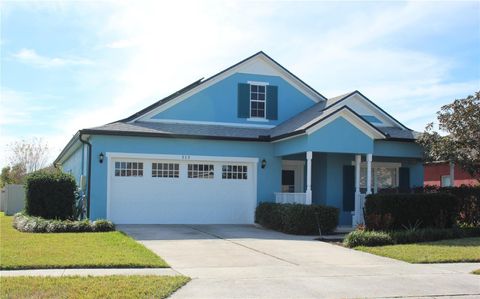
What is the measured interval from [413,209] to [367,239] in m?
2.88

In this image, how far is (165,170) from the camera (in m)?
19.7

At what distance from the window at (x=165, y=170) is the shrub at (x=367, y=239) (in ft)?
24.7

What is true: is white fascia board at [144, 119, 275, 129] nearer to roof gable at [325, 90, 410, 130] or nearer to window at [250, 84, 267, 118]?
window at [250, 84, 267, 118]

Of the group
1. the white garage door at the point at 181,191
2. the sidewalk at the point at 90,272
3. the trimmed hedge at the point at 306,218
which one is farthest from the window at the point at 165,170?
the sidewalk at the point at 90,272

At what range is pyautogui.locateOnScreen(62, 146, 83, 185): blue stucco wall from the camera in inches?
869

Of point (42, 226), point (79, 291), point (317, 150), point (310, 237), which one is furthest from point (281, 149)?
point (79, 291)

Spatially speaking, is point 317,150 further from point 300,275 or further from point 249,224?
point 300,275

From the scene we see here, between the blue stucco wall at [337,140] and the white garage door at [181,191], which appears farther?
the white garage door at [181,191]

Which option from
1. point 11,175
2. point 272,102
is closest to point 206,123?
point 272,102

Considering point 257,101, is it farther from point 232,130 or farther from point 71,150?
point 71,150

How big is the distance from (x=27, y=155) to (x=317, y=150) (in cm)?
3623

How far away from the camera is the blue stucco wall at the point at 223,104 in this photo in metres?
21.0

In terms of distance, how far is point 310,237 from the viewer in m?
16.6

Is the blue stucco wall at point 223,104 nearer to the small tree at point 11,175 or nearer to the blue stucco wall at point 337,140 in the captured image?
the blue stucco wall at point 337,140
